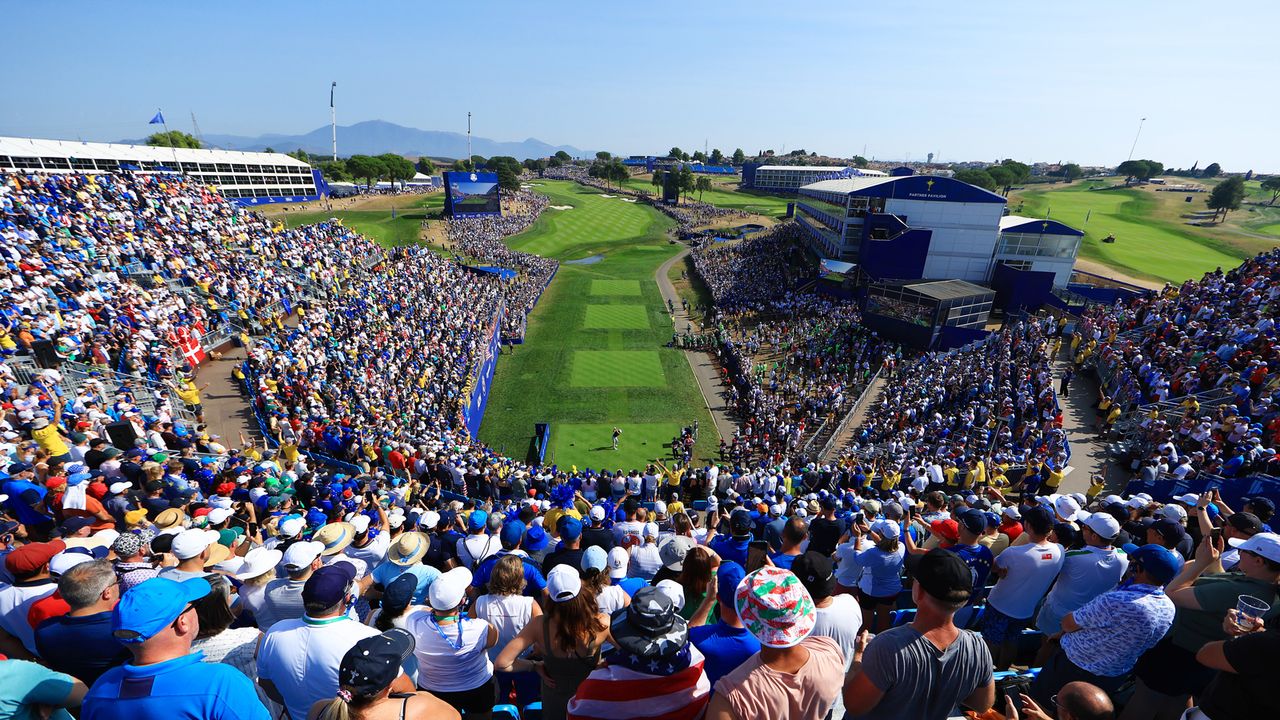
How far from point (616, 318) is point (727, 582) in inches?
1318

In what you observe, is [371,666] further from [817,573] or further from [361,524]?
[361,524]

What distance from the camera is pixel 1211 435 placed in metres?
12.4

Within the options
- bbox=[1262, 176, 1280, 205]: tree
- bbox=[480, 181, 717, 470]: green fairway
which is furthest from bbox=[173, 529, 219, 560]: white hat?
bbox=[1262, 176, 1280, 205]: tree

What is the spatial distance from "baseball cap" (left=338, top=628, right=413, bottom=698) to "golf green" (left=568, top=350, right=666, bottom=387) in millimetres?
23603

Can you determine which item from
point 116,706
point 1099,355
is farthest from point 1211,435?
point 116,706

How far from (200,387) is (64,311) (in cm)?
459

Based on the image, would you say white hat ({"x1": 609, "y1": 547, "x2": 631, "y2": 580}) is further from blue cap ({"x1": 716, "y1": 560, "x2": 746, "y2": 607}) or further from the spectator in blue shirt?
the spectator in blue shirt

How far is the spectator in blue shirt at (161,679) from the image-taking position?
2465 mm

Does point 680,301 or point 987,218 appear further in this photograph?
point 680,301

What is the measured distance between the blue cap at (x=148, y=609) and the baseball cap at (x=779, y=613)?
287 centimetres

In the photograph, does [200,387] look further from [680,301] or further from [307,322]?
[680,301]

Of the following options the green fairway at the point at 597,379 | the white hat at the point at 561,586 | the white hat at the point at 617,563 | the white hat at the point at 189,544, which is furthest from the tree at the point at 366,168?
the white hat at the point at 561,586

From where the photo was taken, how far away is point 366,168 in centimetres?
9050

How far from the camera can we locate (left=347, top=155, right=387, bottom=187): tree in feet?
297
